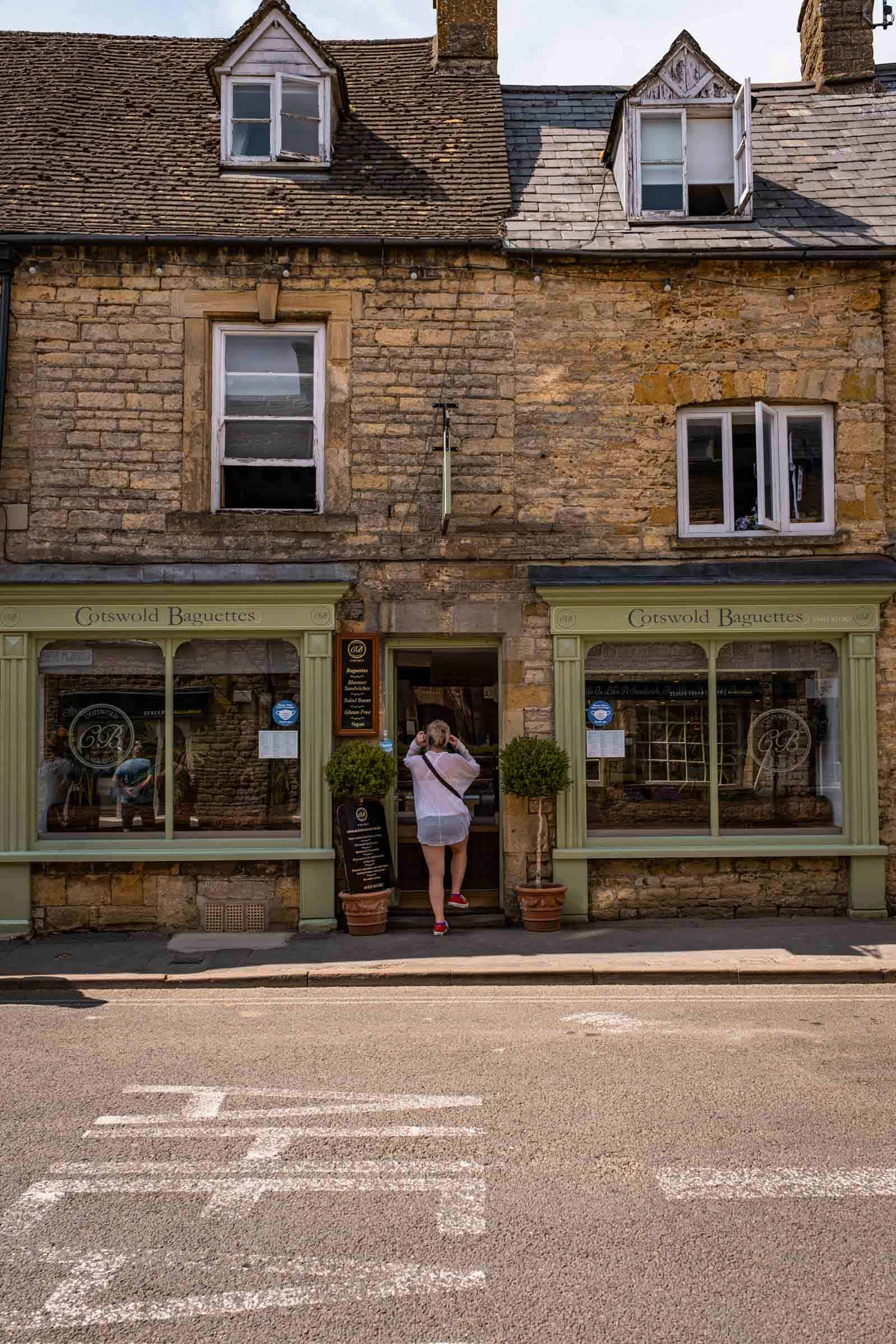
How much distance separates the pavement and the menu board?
1.64 ft

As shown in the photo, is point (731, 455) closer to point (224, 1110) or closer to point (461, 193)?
point (461, 193)

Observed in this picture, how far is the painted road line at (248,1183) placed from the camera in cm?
443

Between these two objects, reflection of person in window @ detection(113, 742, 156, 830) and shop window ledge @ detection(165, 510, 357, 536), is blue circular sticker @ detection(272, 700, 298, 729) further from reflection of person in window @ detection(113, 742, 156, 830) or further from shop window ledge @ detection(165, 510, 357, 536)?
shop window ledge @ detection(165, 510, 357, 536)

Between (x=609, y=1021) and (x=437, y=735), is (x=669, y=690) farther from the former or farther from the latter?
(x=609, y=1021)

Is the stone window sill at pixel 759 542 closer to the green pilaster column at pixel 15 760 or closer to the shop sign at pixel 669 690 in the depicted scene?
the shop sign at pixel 669 690

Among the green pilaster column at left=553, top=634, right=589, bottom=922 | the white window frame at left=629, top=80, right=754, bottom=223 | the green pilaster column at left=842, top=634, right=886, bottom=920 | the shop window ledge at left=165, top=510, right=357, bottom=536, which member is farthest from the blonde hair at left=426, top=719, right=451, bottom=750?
the white window frame at left=629, top=80, right=754, bottom=223

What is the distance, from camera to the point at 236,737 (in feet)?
36.0

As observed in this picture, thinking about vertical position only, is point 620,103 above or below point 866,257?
above

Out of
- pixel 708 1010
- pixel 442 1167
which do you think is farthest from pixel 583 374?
pixel 442 1167

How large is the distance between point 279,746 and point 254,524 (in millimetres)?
2204

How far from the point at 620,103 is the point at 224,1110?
35.9ft

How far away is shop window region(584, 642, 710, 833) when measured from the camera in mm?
11039

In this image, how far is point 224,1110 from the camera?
5660 mm

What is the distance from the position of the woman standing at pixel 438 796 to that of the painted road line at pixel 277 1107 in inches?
176
